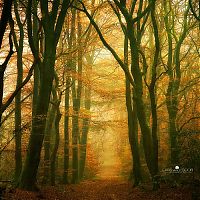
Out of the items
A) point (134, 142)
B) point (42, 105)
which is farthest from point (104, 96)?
point (42, 105)

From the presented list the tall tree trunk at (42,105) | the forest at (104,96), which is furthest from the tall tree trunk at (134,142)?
the tall tree trunk at (42,105)

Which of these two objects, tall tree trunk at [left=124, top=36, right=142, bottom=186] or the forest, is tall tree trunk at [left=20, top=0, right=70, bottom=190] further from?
tall tree trunk at [left=124, top=36, right=142, bottom=186]

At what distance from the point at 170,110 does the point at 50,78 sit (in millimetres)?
6689

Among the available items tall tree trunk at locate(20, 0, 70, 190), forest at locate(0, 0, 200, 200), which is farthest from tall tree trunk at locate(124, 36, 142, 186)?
tall tree trunk at locate(20, 0, 70, 190)

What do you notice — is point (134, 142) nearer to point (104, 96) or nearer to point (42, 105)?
point (104, 96)

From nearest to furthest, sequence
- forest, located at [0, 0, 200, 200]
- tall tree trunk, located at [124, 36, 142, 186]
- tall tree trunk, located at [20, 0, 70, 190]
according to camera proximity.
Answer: forest, located at [0, 0, 200, 200] < tall tree trunk, located at [20, 0, 70, 190] < tall tree trunk, located at [124, 36, 142, 186]

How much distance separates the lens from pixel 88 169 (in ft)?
85.0

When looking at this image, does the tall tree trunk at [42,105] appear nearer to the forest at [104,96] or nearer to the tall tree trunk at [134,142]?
the forest at [104,96]

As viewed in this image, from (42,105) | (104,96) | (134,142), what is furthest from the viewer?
(104,96)

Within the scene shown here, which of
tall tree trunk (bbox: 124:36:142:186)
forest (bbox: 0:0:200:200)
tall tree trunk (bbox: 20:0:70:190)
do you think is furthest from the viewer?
tall tree trunk (bbox: 124:36:142:186)

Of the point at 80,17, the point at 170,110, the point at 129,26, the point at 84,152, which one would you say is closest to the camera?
the point at 129,26

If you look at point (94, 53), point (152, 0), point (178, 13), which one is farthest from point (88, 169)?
point (152, 0)

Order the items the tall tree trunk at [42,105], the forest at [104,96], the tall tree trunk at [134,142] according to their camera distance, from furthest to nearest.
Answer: the tall tree trunk at [134,142]
the tall tree trunk at [42,105]
the forest at [104,96]

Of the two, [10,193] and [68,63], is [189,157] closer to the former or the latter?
[10,193]
